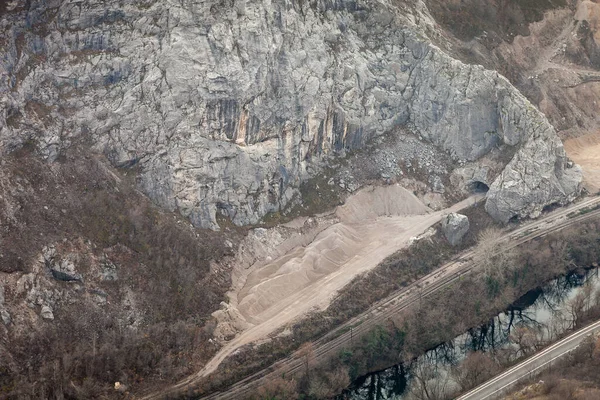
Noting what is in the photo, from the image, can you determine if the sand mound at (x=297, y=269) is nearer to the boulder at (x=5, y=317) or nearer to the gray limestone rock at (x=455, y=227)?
the gray limestone rock at (x=455, y=227)

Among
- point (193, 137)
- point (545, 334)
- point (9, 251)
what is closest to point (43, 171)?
point (9, 251)

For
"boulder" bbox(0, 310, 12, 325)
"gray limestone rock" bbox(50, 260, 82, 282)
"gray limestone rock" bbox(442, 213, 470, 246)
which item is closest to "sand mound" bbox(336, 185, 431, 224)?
"gray limestone rock" bbox(442, 213, 470, 246)

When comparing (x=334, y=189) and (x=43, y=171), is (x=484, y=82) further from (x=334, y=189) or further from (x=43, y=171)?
(x=43, y=171)

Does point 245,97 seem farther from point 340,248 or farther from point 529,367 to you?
point 529,367

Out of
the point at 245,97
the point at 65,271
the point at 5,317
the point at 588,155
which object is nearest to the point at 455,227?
the point at 245,97

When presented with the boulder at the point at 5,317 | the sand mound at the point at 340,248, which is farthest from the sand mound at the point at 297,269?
the boulder at the point at 5,317

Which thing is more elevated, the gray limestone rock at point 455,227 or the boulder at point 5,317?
the gray limestone rock at point 455,227
